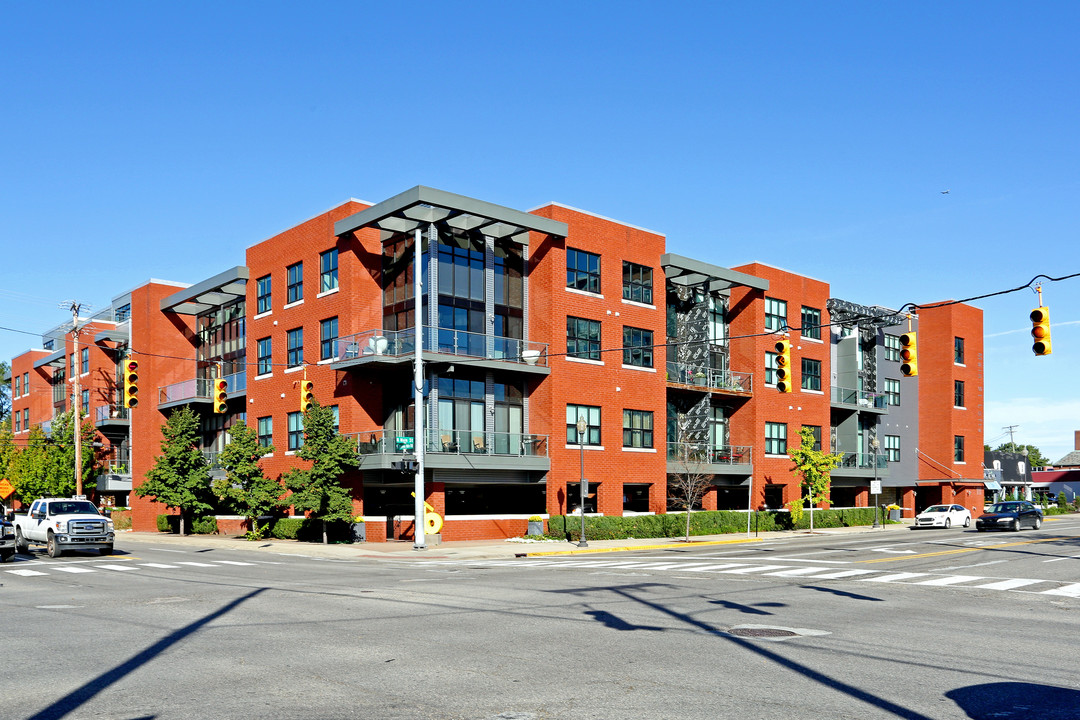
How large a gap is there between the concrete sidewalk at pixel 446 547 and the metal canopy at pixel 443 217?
518 inches

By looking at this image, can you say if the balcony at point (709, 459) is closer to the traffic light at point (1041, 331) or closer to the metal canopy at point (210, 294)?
the metal canopy at point (210, 294)

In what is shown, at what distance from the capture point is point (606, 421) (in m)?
45.5

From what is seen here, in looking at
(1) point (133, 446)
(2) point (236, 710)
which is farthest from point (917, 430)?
(2) point (236, 710)

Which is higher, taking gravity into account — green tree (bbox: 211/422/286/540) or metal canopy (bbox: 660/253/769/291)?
metal canopy (bbox: 660/253/769/291)

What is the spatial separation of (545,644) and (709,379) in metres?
39.8

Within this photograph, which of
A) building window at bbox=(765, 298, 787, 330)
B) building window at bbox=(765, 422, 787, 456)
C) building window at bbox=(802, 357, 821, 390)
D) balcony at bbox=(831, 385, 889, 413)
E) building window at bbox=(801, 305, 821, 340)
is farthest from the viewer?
balcony at bbox=(831, 385, 889, 413)

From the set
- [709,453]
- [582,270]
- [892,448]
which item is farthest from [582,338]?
[892,448]

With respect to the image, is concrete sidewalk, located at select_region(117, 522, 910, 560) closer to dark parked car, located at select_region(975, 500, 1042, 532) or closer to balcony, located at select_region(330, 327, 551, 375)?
balcony, located at select_region(330, 327, 551, 375)

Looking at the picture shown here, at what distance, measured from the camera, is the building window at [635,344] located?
→ 4712 centimetres

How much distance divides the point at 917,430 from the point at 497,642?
64.7m

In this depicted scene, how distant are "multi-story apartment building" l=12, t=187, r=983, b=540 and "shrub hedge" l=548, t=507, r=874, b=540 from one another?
2108 mm

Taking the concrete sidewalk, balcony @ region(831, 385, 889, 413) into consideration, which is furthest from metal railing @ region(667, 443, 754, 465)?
balcony @ region(831, 385, 889, 413)

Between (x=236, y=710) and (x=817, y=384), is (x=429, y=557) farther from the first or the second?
(x=817, y=384)

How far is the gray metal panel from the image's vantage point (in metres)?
37.8
